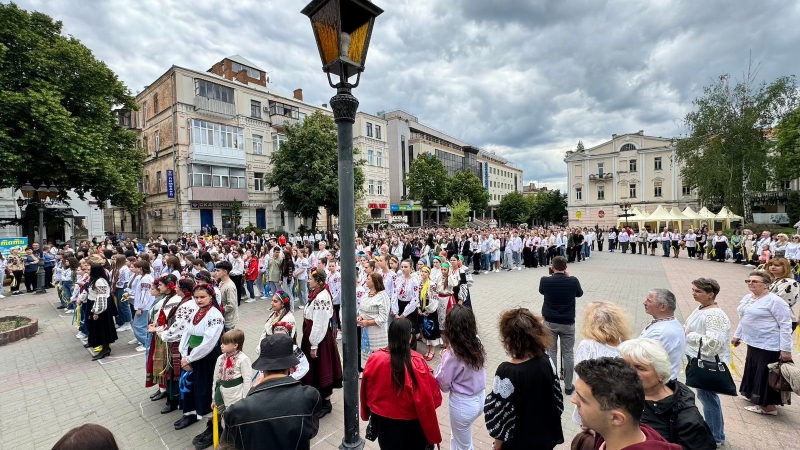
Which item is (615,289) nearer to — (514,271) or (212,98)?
(514,271)

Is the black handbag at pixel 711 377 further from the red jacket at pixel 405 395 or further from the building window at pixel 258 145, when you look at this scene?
the building window at pixel 258 145

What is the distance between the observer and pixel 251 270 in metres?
11.8

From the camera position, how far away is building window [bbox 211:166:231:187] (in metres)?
30.6

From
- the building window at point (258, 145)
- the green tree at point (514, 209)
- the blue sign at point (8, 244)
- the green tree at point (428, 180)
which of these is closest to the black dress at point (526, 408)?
the blue sign at point (8, 244)

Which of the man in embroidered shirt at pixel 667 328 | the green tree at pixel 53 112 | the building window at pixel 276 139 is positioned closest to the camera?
the man in embroidered shirt at pixel 667 328

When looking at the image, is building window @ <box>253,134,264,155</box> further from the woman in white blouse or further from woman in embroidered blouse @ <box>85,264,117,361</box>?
the woman in white blouse

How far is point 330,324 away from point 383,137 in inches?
1744

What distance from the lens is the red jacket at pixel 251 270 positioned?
11715mm

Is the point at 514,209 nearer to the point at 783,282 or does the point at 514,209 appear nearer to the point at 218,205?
the point at 218,205

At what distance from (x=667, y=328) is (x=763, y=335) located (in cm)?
218

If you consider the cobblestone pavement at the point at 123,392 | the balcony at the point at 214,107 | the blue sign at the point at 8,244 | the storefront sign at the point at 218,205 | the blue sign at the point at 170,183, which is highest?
the balcony at the point at 214,107

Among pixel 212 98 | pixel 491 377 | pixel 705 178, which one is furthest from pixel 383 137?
pixel 491 377

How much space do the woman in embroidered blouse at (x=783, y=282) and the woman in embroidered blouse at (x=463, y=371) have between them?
16.4ft

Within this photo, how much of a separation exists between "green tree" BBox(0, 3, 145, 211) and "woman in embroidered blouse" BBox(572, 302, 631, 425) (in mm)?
23891
